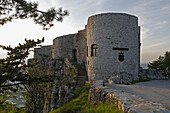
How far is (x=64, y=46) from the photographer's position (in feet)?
72.5

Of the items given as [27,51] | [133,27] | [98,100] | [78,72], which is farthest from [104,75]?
[27,51]

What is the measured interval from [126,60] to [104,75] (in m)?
2.64

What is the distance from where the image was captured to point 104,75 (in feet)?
39.7

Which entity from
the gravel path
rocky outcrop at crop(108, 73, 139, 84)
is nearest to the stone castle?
rocky outcrop at crop(108, 73, 139, 84)

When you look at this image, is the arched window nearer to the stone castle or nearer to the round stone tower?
the stone castle

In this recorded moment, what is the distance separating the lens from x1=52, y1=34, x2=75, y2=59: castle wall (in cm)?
2141

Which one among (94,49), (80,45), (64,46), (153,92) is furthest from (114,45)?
(64,46)

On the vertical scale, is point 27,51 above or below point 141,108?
above

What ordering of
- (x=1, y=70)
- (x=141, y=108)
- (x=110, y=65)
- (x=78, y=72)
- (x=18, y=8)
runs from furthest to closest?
(x=78, y=72) → (x=110, y=65) → (x=1, y=70) → (x=18, y=8) → (x=141, y=108)

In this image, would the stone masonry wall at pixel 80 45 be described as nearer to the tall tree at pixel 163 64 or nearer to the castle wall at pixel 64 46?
the castle wall at pixel 64 46

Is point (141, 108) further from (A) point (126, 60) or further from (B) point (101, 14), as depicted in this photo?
(B) point (101, 14)

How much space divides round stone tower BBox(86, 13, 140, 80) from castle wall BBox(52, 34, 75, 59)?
9.41 meters

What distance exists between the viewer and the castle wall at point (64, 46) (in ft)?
70.2

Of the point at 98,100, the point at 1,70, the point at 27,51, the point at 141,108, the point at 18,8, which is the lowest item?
the point at 98,100
